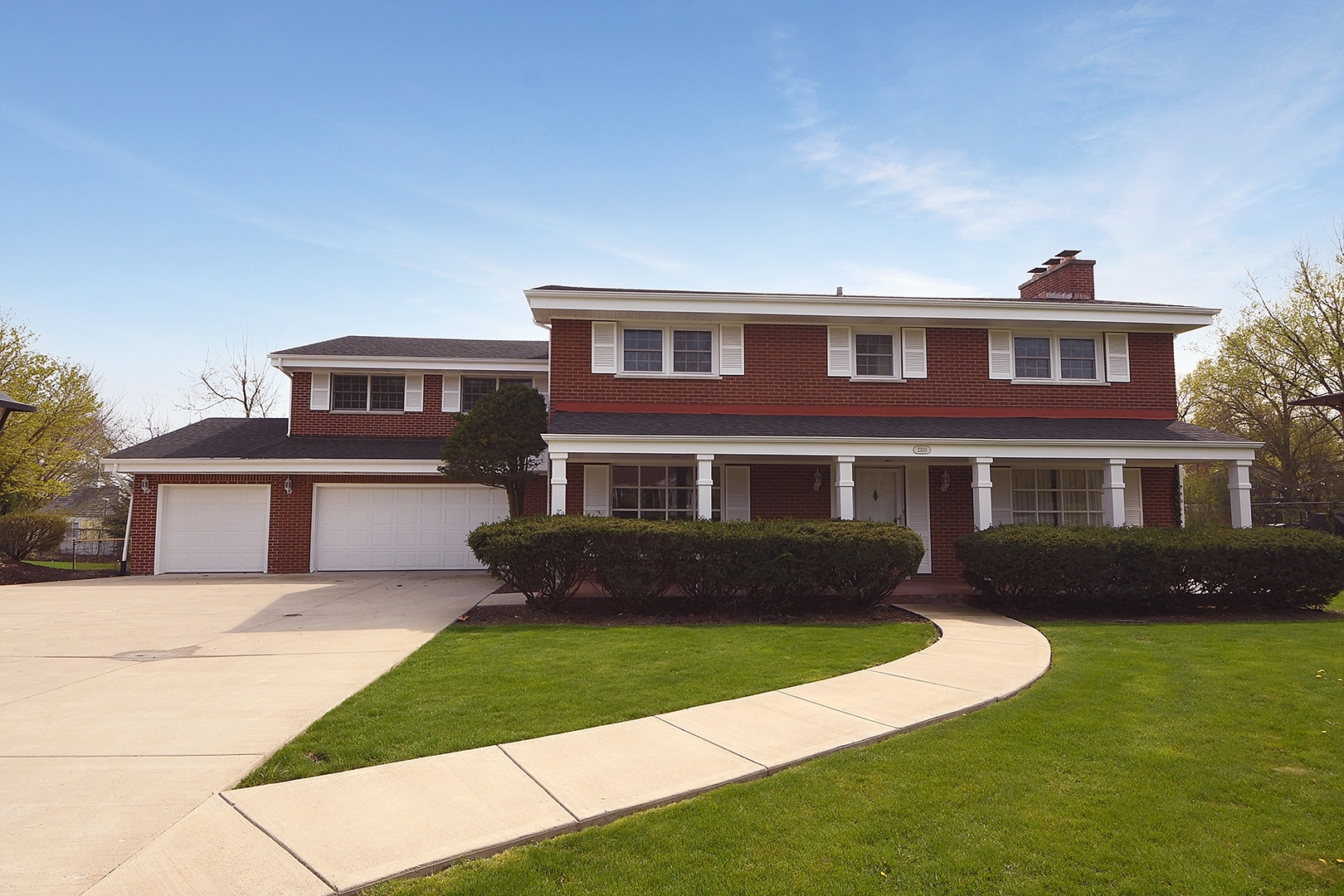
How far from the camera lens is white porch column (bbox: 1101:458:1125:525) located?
46.7ft

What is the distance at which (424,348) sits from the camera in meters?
21.2

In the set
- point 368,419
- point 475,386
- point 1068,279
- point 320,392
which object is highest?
point 1068,279


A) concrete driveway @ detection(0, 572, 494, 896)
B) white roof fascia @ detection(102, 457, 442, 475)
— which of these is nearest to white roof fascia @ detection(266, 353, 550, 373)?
white roof fascia @ detection(102, 457, 442, 475)

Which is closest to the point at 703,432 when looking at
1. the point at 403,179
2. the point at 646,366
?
the point at 646,366

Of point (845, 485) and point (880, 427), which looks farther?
point (880, 427)

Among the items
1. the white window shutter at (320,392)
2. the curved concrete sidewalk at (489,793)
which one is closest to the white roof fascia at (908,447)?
the curved concrete sidewalk at (489,793)

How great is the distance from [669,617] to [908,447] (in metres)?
5.92

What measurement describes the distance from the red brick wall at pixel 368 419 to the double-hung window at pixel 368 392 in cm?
28

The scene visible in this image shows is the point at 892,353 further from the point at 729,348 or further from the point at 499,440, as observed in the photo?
the point at 499,440

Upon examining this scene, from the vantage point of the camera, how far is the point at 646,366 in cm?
1590

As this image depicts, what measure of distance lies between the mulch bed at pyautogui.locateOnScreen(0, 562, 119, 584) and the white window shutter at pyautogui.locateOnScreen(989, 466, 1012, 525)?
20659 millimetres

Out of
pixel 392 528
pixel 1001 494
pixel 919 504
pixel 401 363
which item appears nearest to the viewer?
pixel 919 504

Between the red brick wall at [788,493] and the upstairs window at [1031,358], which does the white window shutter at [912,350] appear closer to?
the upstairs window at [1031,358]

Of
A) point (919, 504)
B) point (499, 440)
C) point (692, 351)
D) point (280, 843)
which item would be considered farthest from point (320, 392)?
point (280, 843)
